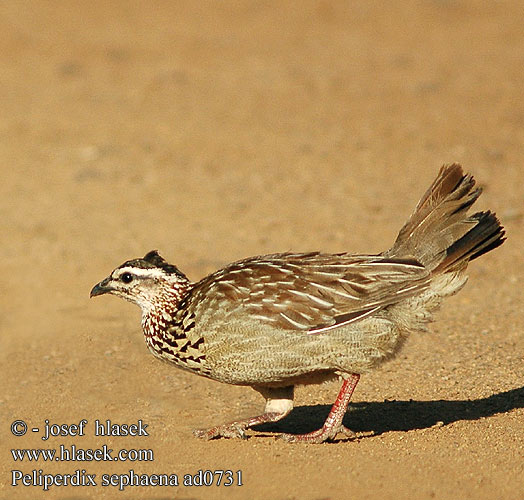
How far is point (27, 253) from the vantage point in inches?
531

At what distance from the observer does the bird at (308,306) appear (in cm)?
769

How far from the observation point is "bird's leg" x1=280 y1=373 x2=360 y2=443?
7954 millimetres

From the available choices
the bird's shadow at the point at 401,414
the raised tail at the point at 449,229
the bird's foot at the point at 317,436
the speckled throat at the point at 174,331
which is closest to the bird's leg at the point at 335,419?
the bird's foot at the point at 317,436

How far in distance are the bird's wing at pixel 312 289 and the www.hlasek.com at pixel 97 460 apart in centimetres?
119

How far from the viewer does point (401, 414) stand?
8734 mm

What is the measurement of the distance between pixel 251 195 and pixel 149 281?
721cm

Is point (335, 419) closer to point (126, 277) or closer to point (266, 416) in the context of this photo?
point (266, 416)

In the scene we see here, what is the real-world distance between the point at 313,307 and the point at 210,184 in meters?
8.32

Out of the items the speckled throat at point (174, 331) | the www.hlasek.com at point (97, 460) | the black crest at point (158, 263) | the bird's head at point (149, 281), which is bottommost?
the www.hlasek.com at point (97, 460)

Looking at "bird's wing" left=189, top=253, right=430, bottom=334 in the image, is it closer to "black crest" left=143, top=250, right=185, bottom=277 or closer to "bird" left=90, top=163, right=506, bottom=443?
"bird" left=90, top=163, right=506, bottom=443

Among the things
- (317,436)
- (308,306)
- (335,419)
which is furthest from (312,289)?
(317,436)

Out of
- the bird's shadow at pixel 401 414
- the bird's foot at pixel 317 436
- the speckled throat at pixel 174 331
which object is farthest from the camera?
the bird's shadow at pixel 401 414

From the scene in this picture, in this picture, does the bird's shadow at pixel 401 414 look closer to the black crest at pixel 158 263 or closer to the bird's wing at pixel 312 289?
the bird's wing at pixel 312 289

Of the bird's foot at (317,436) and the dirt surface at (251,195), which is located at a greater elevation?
the dirt surface at (251,195)
